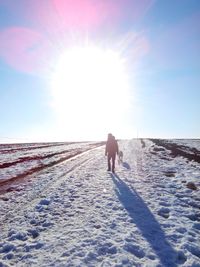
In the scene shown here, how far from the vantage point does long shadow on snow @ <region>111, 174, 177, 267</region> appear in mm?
7418

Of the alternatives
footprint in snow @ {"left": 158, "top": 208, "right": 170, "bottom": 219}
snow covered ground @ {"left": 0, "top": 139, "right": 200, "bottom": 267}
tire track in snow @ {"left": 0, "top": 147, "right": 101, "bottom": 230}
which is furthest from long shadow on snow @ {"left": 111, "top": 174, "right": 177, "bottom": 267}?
tire track in snow @ {"left": 0, "top": 147, "right": 101, "bottom": 230}

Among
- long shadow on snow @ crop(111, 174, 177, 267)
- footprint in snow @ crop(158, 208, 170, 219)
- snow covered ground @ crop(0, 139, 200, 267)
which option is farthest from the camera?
footprint in snow @ crop(158, 208, 170, 219)

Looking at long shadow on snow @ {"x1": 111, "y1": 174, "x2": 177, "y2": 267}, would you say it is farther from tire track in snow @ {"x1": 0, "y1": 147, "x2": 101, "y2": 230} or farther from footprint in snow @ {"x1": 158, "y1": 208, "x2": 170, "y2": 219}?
tire track in snow @ {"x1": 0, "y1": 147, "x2": 101, "y2": 230}

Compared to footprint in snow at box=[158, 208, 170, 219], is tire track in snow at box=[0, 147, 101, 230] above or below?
above

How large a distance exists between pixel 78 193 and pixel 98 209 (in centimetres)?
309

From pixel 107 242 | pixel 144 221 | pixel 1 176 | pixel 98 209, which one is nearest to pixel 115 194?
pixel 98 209

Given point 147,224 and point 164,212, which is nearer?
point 147,224

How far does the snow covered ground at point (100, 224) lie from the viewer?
287 inches

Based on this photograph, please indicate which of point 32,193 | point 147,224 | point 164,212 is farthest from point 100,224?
point 32,193

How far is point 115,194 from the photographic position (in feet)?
45.7

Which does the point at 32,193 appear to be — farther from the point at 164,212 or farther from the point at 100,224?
the point at 164,212

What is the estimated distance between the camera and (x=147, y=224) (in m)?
9.65

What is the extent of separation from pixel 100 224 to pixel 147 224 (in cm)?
159

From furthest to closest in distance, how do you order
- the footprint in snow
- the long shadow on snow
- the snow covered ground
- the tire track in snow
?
the tire track in snow < the footprint in snow < the long shadow on snow < the snow covered ground
